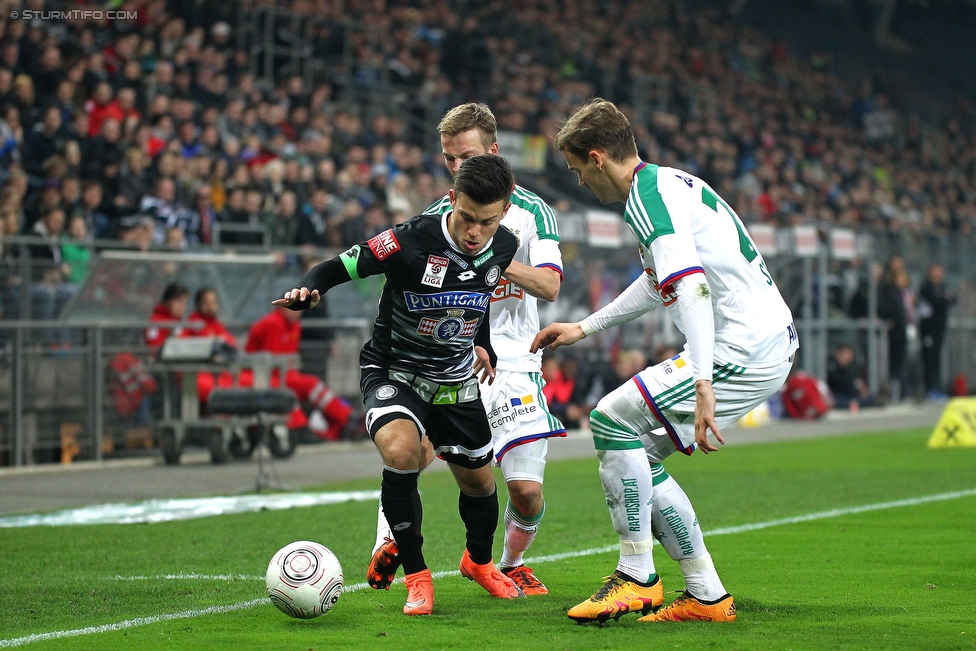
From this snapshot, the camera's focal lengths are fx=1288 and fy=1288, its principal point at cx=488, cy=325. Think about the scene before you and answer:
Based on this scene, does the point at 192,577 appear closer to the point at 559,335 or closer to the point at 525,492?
the point at 525,492

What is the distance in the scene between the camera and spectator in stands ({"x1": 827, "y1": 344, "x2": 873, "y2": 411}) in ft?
69.8

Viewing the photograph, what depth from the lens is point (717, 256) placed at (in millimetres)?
5121

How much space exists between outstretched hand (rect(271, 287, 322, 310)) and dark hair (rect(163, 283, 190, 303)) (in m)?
8.82

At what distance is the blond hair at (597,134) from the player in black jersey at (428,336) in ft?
1.05

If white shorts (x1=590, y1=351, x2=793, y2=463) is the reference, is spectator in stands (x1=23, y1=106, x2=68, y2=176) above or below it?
above

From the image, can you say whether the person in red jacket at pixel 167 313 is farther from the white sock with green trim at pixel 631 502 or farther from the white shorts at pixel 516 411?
the white sock with green trim at pixel 631 502

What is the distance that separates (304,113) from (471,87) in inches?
233

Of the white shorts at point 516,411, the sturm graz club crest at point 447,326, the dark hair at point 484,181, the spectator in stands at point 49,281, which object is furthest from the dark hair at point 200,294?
the dark hair at point 484,181

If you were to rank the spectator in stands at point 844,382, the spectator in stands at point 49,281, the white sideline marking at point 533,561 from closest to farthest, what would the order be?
the white sideline marking at point 533,561, the spectator in stands at point 49,281, the spectator in stands at point 844,382

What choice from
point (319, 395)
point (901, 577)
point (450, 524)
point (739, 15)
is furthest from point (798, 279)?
point (739, 15)

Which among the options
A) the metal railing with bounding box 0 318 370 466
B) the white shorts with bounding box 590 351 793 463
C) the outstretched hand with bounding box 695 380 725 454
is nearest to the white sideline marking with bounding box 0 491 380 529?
the metal railing with bounding box 0 318 370 466

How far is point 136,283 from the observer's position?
13516 millimetres

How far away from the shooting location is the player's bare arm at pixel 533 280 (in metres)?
5.74

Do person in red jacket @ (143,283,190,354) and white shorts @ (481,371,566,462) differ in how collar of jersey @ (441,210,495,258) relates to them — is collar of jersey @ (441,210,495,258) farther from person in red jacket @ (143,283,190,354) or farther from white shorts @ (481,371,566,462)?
person in red jacket @ (143,283,190,354)
